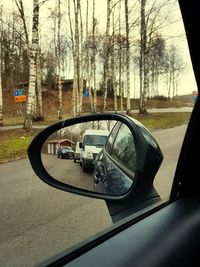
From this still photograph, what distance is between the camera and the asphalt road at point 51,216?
1772 millimetres

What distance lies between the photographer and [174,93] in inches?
94.8

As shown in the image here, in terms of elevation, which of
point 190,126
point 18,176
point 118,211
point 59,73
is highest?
point 59,73

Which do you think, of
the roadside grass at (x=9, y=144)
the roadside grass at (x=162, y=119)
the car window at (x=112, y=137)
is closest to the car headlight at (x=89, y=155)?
the car window at (x=112, y=137)

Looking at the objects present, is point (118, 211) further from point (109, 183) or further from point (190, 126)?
point (190, 126)

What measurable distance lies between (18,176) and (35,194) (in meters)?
1.07

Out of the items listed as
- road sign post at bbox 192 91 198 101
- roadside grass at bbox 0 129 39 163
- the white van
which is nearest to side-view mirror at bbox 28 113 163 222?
the white van

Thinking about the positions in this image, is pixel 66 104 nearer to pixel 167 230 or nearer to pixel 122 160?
pixel 122 160

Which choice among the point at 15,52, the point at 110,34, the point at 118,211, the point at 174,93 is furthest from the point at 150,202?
the point at 15,52

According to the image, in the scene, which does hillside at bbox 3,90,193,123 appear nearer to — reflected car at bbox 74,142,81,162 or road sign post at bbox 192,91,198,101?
road sign post at bbox 192,91,198,101

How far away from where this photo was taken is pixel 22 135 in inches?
130

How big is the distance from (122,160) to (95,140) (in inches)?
7.3

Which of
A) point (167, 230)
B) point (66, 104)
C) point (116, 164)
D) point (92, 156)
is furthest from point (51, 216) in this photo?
point (66, 104)

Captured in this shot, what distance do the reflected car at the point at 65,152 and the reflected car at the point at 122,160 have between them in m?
0.11

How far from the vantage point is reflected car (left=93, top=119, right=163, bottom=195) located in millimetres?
1763
